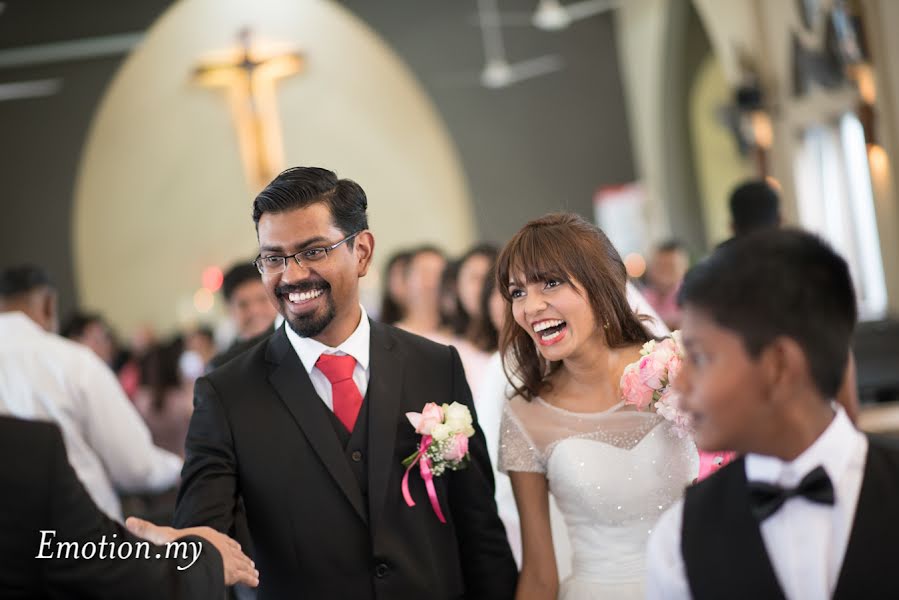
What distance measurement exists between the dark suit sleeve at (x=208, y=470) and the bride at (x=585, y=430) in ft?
2.70

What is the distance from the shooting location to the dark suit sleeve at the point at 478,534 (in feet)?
9.86

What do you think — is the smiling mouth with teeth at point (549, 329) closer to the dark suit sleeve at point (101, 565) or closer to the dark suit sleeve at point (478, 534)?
the dark suit sleeve at point (478, 534)

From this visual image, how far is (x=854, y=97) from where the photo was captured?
9.62 m

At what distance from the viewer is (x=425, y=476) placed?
2.89m

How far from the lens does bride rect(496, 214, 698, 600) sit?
3180 millimetres

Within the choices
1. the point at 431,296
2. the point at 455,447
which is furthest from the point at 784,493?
the point at 431,296

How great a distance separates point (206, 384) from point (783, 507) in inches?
56.1

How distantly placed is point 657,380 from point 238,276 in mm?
2443

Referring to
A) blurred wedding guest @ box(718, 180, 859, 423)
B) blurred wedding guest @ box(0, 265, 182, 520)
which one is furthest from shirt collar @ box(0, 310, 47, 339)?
blurred wedding guest @ box(718, 180, 859, 423)

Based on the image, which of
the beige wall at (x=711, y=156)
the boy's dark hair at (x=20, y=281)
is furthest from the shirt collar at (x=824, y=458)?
the beige wall at (x=711, y=156)

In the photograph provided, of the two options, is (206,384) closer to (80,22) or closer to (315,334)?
(315,334)

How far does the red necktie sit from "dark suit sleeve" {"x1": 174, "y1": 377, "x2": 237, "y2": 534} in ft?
0.87

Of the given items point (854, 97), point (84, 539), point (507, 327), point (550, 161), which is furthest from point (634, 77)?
point (84, 539)

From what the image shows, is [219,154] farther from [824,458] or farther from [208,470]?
[824,458]
